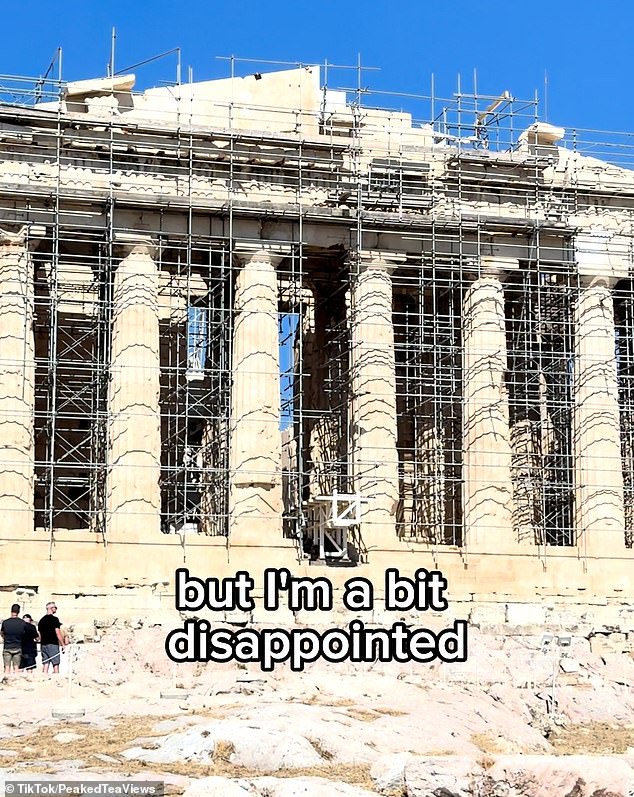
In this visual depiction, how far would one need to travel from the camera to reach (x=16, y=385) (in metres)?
46.4

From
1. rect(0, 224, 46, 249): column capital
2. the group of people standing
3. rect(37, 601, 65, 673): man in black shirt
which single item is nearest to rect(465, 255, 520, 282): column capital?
rect(0, 224, 46, 249): column capital

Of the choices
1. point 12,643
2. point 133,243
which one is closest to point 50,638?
point 12,643

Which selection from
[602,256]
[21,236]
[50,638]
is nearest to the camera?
[50,638]

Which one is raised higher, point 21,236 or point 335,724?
point 21,236

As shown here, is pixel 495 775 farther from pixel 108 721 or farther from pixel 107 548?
pixel 107 548

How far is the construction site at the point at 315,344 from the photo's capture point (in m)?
47.0

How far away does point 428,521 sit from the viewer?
5466 cm

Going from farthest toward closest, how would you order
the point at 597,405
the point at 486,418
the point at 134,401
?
the point at 597,405, the point at 486,418, the point at 134,401

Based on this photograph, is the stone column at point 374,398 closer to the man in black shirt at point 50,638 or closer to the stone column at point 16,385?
the stone column at point 16,385

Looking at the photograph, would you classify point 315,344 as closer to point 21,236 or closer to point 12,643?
point 21,236

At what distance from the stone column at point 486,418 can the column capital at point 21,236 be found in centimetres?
1303

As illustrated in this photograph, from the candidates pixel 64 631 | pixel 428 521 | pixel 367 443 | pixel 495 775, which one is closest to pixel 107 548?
pixel 64 631

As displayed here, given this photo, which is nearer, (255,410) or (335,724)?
(335,724)

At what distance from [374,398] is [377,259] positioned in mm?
4266
